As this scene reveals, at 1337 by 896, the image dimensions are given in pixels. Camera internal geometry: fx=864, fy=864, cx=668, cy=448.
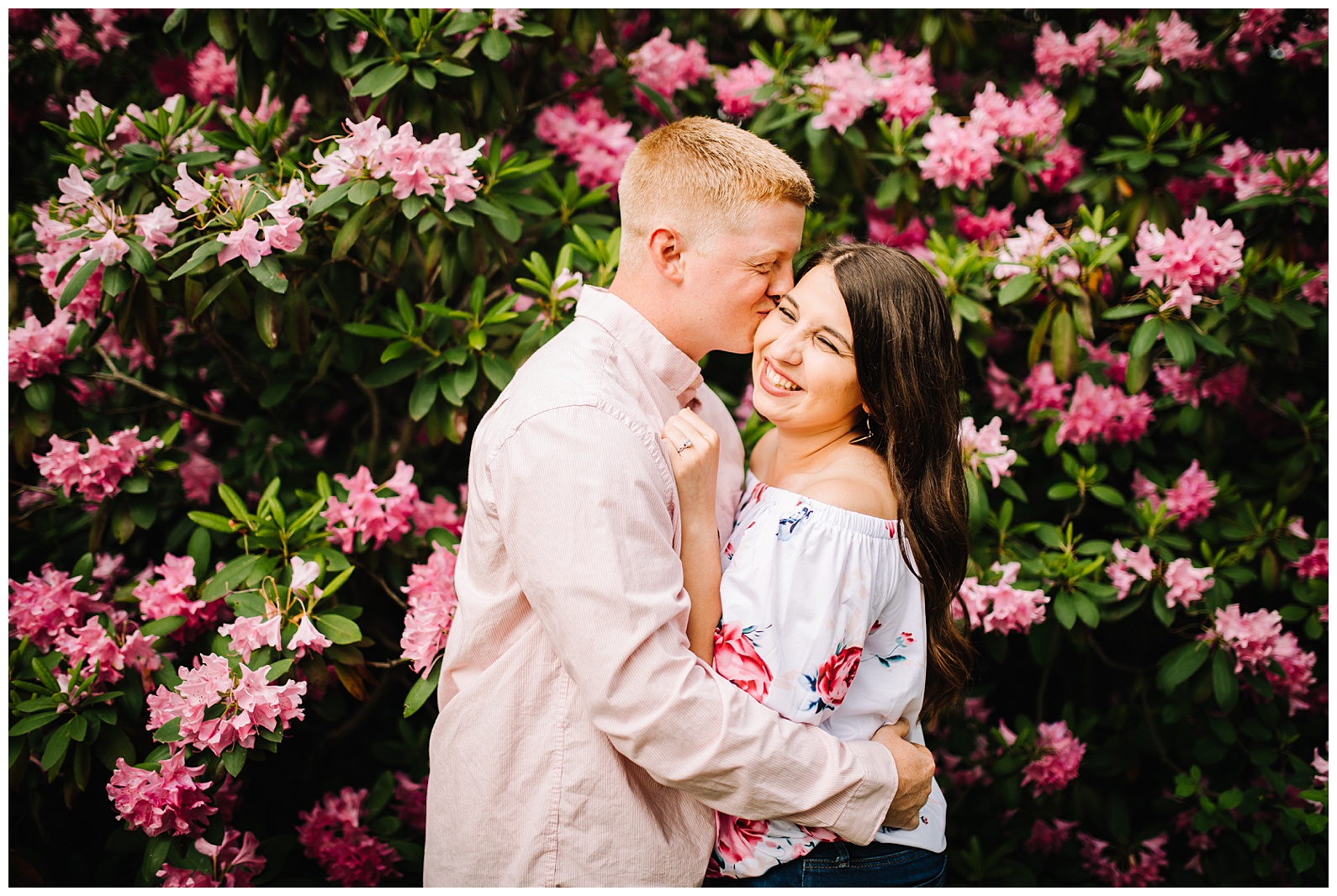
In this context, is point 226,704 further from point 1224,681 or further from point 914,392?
point 1224,681

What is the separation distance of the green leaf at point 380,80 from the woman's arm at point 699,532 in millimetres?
1375

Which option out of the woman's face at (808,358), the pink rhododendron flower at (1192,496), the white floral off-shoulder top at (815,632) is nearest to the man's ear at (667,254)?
the woman's face at (808,358)

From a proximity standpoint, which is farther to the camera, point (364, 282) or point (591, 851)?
point (364, 282)

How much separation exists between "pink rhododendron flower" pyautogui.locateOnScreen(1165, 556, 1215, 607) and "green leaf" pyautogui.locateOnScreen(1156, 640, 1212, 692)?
18cm

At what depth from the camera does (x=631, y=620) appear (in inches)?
51.9

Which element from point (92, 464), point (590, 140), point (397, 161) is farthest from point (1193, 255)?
point (92, 464)

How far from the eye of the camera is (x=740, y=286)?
167cm

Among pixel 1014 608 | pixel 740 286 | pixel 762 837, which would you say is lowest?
pixel 1014 608

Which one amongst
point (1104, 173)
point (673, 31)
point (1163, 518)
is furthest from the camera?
point (673, 31)

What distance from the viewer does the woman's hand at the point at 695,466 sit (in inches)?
59.4

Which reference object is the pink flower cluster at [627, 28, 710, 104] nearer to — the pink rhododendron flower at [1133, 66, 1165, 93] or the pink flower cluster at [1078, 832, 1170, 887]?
the pink rhododendron flower at [1133, 66, 1165, 93]

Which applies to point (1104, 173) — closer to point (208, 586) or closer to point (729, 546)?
point (729, 546)

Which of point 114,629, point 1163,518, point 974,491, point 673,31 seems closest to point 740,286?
point 974,491

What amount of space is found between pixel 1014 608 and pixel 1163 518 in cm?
62
